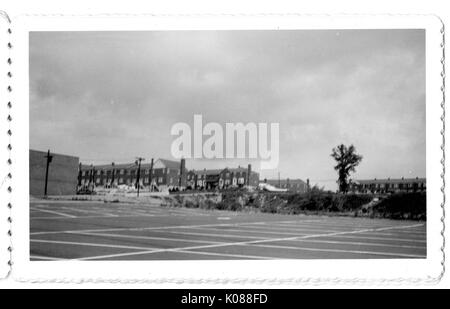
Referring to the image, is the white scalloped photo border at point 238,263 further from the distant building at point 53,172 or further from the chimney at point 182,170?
the chimney at point 182,170

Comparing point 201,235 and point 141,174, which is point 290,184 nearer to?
point 201,235

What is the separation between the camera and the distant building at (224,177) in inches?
164

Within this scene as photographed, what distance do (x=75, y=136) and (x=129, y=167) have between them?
0.59m

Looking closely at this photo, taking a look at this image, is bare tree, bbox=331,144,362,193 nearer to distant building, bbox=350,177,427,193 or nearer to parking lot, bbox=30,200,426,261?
distant building, bbox=350,177,427,193

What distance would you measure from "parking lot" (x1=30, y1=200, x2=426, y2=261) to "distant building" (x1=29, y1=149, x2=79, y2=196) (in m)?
0.15

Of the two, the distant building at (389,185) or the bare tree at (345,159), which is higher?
the bare tree at (345,159)

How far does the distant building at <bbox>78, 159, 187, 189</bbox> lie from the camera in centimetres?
422

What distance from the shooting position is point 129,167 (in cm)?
443

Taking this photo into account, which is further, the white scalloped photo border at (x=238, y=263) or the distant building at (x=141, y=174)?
the distant building at (x=141, y=174)

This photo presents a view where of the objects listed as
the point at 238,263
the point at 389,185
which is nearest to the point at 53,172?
the point at 238,263

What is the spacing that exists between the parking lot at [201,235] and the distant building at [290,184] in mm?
487

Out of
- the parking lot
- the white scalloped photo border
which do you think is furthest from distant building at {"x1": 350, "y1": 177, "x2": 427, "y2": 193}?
the parking lot

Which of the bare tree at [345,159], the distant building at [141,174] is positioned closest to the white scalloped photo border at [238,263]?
the bare tree at [345,159]
